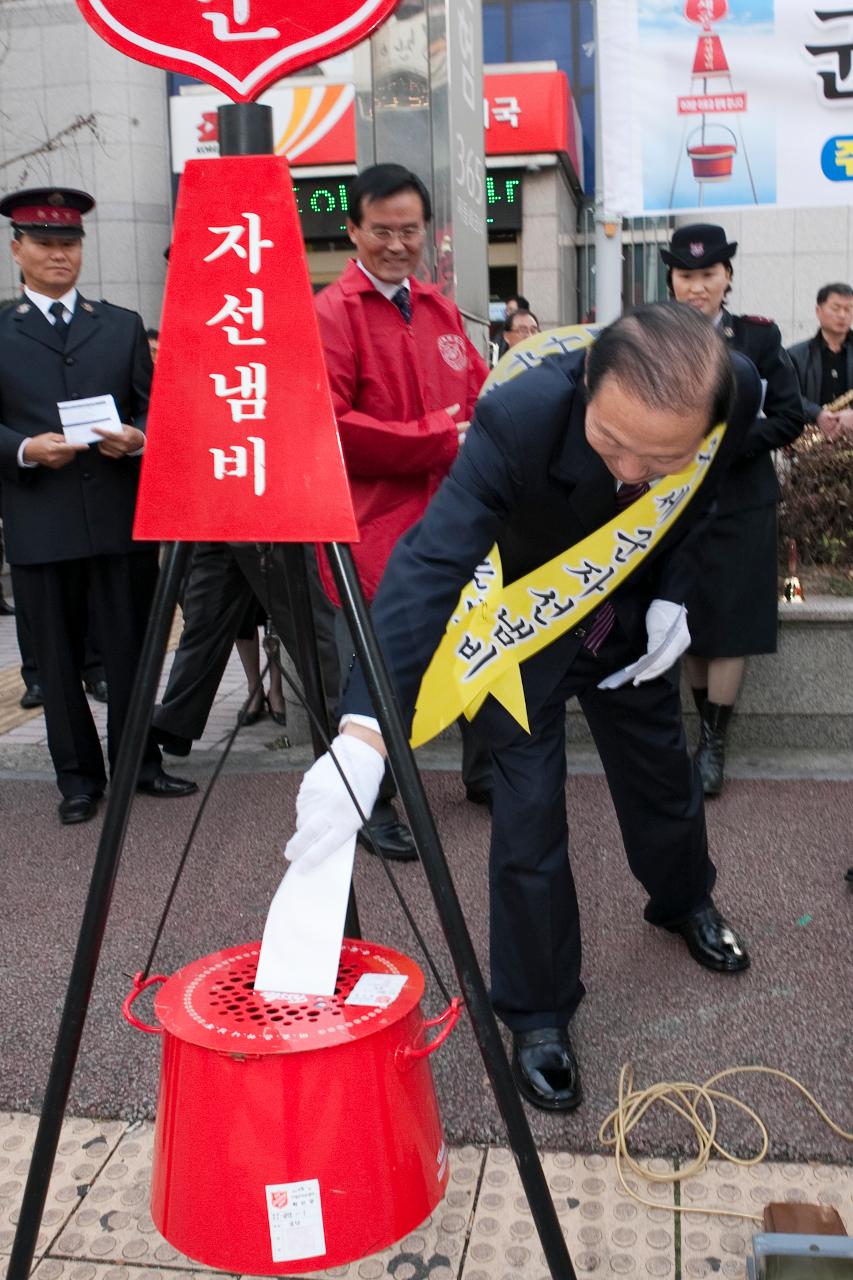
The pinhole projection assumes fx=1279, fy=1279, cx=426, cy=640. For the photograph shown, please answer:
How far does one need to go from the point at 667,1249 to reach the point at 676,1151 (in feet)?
0.91

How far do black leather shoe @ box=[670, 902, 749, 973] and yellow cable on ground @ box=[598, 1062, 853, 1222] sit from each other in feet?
1.46

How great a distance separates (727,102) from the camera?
4.93m

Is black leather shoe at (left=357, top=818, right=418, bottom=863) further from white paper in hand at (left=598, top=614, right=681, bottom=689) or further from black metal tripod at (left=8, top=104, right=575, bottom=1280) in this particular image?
black metal tripod at (left=8, top=104, right=575, bottom=1280)

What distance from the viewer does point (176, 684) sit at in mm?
4785

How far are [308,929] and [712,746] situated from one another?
287 centimetres

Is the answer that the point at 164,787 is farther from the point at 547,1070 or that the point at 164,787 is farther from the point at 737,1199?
the point at 737,1199

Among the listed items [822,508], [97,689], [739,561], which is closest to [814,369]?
[822,508]

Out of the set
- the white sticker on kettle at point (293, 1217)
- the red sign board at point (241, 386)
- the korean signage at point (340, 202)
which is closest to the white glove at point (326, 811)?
the red sign board at point (241, 386)

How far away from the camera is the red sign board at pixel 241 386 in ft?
6.27

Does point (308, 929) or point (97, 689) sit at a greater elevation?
point (308, 929)

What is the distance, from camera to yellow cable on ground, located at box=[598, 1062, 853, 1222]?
235cm

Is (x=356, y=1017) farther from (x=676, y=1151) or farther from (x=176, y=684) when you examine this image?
(x=176, y=684)

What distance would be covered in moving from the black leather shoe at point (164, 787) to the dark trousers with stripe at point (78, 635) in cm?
22

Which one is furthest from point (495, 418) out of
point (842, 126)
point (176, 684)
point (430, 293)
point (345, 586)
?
point (842, 126)
